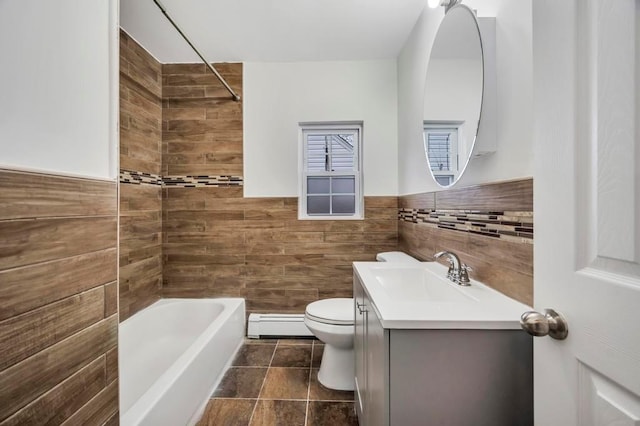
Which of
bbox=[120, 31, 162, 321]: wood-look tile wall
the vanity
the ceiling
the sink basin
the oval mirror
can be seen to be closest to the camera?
the vanity

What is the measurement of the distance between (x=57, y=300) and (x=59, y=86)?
553mm

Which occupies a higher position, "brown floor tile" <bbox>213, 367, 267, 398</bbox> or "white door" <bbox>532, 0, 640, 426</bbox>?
"white door" <bbox>532, 0, 640, 426</bbox>

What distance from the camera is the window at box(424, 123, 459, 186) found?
4.62 ft

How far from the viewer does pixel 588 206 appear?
497 mm

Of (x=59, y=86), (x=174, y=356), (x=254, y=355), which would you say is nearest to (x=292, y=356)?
(x=254, y=355)

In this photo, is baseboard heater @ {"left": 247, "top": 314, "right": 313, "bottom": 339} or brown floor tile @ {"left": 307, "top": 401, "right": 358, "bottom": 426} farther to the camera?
baseboard heater @ {"left": 247, "top": 314, "right": 313, "bottom": 339}

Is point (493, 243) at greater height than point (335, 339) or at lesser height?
greater

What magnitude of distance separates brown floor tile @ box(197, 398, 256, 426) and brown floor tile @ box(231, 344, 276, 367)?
1.30 feet

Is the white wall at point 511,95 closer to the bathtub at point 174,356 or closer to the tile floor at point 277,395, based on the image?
the tile floor at point 277,395

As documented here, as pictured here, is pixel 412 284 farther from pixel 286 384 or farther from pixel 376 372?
pixel 286 384

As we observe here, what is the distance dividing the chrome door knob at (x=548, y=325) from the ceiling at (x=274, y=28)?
1.99m

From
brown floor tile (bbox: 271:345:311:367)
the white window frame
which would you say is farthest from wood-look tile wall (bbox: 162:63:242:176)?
the white window frame

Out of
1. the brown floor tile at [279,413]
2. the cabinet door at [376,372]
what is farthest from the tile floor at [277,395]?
the cabinet door at [376,372]

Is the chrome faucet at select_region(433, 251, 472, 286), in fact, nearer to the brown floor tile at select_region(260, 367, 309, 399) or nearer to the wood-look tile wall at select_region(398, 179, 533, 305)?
the wood-look tile wall at select_region(398, 179, 533, 305)
